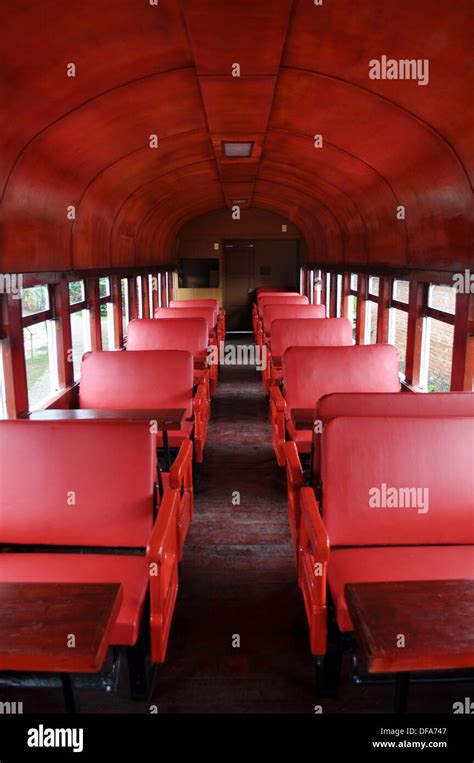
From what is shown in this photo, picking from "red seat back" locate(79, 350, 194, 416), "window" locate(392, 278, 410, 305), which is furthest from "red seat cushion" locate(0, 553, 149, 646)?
"window" locate(392, 278, 410, 305)

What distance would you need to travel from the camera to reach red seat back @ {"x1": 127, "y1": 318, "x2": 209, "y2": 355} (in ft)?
25.2

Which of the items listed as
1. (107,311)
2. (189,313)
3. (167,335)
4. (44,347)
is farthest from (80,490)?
(189,313)

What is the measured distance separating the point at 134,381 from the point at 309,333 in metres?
2.93

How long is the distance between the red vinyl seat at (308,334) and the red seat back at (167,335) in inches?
39.4

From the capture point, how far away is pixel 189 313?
10.4 m

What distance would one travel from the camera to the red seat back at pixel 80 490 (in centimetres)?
312

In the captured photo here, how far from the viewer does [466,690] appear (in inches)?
116

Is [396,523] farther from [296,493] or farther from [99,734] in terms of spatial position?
[99,734]

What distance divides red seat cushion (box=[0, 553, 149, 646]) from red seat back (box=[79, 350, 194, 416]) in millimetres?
2521

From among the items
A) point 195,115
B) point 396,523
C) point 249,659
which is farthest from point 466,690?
point 195,115

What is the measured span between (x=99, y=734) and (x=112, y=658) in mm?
319

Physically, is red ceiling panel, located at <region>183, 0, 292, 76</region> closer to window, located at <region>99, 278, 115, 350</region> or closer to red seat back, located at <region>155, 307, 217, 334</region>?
window, located at <region>99, 278, 115, 350</region>

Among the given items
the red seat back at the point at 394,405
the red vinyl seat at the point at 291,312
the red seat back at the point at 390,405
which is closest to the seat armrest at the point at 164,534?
the red seat back at the point at 390,405

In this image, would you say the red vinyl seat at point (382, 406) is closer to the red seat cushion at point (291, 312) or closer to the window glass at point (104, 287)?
→ the window glass at point (104, 287)
